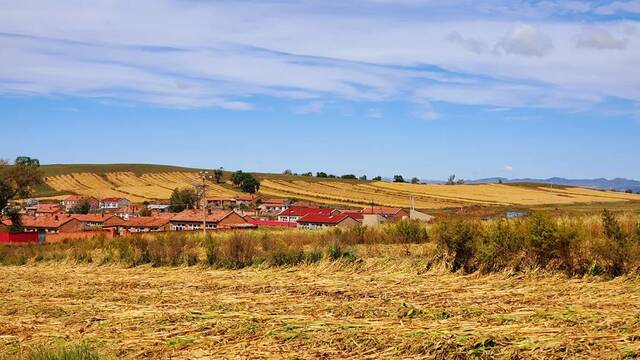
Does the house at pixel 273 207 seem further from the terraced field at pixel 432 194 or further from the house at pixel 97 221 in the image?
the house at pixel 97 221

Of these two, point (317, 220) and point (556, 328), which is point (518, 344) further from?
point (317, 220)

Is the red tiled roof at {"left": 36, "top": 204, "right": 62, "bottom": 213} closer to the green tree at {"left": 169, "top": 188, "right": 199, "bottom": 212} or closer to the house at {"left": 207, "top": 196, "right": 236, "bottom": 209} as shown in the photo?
the green tree at {"left": 169, "top": 188, "right": 199, "bottom": 212}

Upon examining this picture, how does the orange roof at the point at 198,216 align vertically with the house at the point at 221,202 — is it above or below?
below

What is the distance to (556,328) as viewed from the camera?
9203 mm

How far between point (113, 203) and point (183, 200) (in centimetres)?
1571

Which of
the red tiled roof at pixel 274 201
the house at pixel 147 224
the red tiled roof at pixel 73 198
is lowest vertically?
the house at pixel 147 224

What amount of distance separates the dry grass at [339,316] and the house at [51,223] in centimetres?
6882

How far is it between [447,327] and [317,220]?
216 feet

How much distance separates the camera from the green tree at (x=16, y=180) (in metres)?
68.8

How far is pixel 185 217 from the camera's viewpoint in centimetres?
8556

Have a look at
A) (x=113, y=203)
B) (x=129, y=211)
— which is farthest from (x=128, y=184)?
(x=129, y=211)

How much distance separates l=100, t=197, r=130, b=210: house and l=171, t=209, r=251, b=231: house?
32473mm

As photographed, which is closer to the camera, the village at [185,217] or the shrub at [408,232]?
the shrub at [408,232]

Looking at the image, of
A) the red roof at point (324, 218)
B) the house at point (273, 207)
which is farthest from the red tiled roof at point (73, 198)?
the red roof at point (324, 218)
